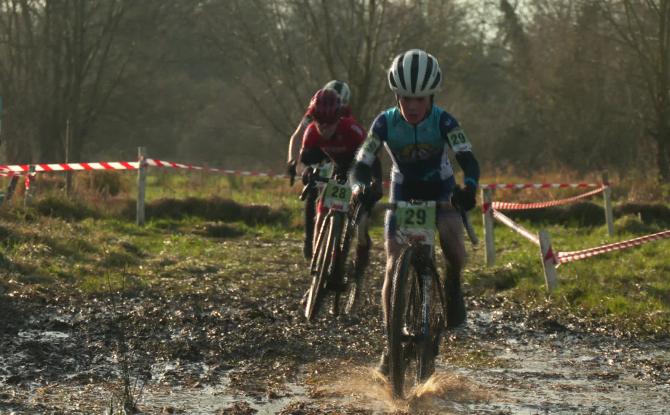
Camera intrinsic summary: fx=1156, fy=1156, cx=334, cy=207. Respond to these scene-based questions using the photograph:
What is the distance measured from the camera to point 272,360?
Answer: 7.44 m

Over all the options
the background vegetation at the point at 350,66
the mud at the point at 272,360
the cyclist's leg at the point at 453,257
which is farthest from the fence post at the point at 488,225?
the background vegetation at the point at 350,66

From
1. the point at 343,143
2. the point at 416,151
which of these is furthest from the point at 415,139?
the point at 343,143

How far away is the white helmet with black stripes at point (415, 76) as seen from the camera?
6.56 meters

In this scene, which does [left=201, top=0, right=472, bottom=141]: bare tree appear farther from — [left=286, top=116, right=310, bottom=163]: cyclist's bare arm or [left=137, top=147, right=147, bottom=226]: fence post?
[left=286, top=116, right=310, bottom=163]: cyclist's bare arm

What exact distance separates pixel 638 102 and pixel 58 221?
795 inches

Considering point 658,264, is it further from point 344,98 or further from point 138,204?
point 138,204

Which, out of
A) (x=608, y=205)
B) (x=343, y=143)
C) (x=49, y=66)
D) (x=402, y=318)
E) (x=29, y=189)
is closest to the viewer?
(x=402, y=318)

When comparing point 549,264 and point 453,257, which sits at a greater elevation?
point 453,257

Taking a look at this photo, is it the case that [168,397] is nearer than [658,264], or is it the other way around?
[168,397]

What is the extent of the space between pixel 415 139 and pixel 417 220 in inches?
25.7

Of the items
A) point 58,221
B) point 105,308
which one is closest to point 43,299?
point 105,308

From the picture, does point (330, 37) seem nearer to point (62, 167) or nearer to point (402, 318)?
point (62, 167)

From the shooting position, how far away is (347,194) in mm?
8398

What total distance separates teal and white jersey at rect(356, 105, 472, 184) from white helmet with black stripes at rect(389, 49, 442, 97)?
16 cm
